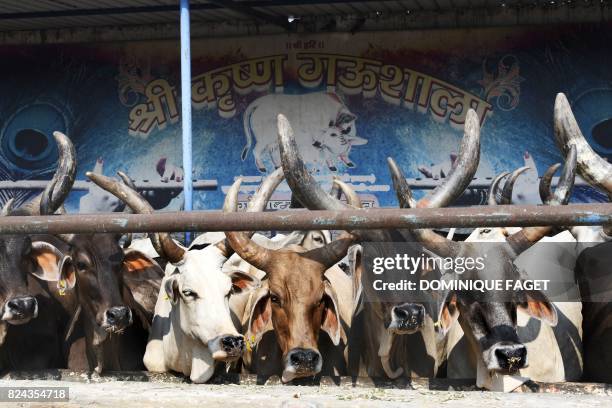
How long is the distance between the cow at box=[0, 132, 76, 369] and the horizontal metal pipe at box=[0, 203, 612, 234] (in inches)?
72.4

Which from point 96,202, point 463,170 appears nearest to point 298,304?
point 463,170

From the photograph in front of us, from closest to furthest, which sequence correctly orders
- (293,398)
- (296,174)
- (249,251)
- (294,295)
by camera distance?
1. (293,398)
2. (296,174)
3. (294,295)
4. (249,251)

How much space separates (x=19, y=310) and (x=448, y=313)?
260 centimetres

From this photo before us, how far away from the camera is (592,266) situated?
6.50 meters

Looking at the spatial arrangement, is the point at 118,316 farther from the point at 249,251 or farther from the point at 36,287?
the point at 36,287

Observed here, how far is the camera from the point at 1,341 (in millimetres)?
6609

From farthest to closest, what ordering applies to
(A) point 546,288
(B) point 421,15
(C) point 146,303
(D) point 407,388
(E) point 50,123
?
1. (E) point 50,123
2. (B) point 421,15
3. (C) point 146,303
4. (A) point 546,288
5. (D) point 407,388

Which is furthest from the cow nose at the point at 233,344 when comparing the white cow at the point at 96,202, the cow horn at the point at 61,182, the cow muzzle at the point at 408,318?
the white cow at the point at 96,202

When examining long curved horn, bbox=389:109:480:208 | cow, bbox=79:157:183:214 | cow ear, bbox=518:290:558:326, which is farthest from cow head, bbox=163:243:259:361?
cow, bbox=79:157:183:214

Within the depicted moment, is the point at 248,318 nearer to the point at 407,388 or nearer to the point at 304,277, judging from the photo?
the point at 304,277

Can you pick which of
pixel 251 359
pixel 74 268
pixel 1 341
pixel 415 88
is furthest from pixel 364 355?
pixel 415 88

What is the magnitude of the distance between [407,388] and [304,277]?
3.02 feet

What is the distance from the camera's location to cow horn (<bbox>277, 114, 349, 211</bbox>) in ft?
17.2

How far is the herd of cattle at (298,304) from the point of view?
556 cm
